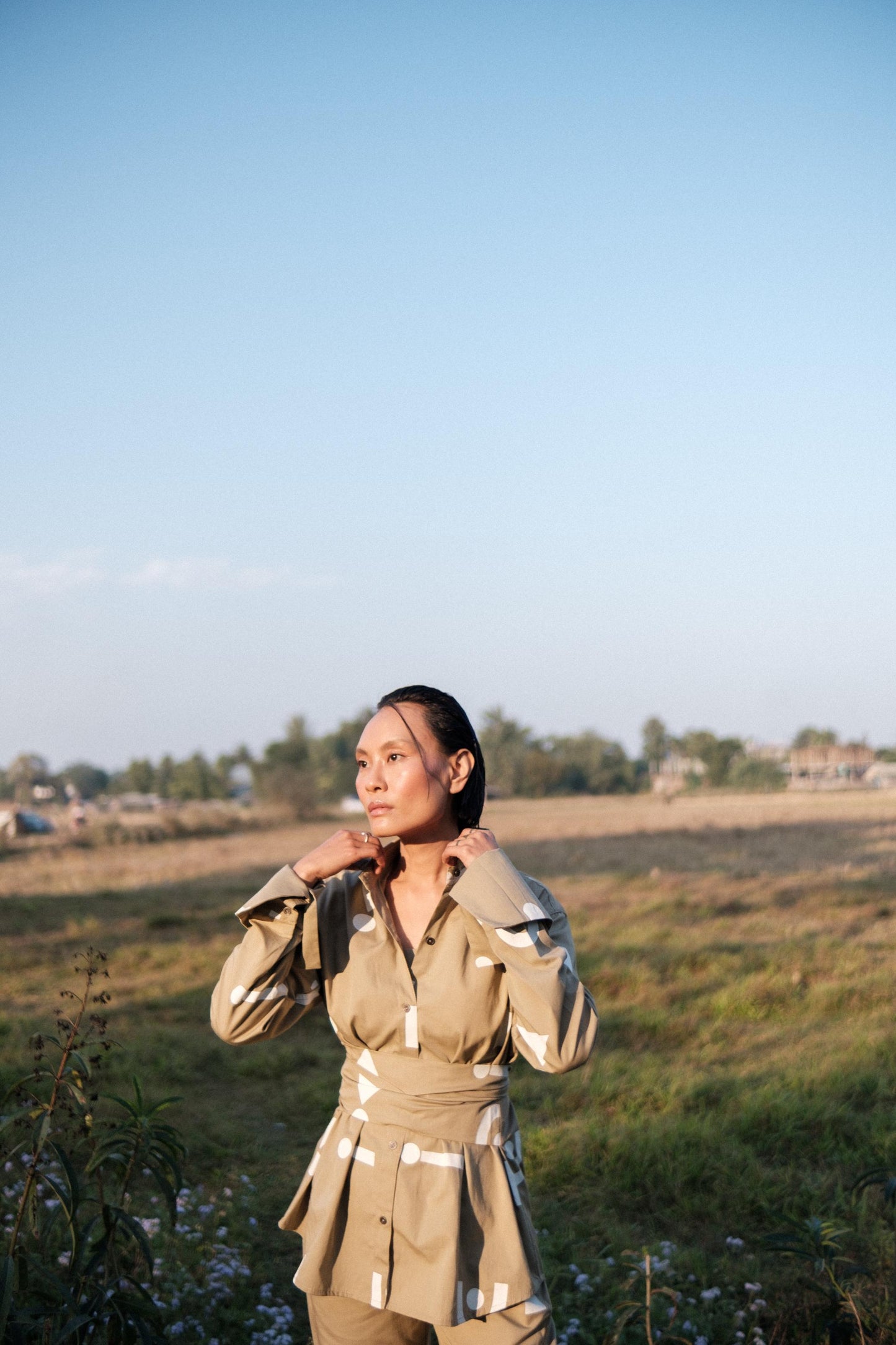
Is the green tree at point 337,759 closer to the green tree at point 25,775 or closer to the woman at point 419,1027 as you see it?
the green tree at point 25,775

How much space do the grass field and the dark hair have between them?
6.97 ft

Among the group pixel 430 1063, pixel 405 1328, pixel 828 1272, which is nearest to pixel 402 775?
pixel 430 1063

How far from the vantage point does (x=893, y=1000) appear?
742 cm

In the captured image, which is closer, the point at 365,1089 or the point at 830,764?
the point at 365,1089

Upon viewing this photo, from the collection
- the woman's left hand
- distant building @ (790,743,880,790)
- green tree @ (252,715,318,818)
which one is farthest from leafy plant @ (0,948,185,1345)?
distant building @ (790,743,880,790)

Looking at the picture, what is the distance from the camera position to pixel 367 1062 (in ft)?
6.68

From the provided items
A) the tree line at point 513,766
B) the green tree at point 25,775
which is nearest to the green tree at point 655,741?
the tree line at point 513,766

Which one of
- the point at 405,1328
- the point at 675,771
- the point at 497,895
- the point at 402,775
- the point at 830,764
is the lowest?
the point at 675,771

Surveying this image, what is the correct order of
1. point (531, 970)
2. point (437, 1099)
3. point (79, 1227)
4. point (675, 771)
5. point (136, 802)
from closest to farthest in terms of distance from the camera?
point (531, 970) < point (437, 1099) < point (79, 1227) < point (136, 802) < point (675, 771)

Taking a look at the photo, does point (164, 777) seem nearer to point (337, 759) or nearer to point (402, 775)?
point (337, 759)

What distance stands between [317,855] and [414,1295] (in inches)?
30.9

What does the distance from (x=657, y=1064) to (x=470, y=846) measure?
4.72 m

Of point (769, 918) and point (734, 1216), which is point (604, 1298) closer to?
point (734, 1216)

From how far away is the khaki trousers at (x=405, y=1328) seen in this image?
6.19ft
